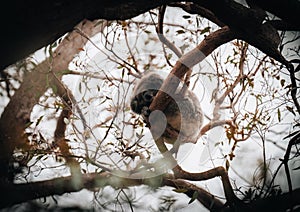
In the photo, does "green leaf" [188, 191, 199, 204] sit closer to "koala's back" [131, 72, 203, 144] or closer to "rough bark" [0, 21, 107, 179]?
"koala's back" [131, 72, 203, 144]

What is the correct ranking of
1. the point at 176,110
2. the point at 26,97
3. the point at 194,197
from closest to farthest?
the point at 194,197, the point at 26,97, the point at 176,110

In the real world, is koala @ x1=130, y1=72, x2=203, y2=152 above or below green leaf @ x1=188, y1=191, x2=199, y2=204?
above

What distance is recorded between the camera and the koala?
2248 mm

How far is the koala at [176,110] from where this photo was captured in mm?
2248

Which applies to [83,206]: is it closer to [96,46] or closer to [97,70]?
[97,70]

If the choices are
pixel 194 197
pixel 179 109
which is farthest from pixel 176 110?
pixel 194 197

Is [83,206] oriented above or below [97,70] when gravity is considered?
below

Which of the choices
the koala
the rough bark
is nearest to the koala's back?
the koala

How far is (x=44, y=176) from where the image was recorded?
1681mm

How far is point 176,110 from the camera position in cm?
248

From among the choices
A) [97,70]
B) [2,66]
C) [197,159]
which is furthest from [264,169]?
[2,66]

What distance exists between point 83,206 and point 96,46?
0.92 metres

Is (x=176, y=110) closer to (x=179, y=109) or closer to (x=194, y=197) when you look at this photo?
(x=179, y=109)

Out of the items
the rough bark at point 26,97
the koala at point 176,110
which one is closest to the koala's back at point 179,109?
the koala at point 176,110
